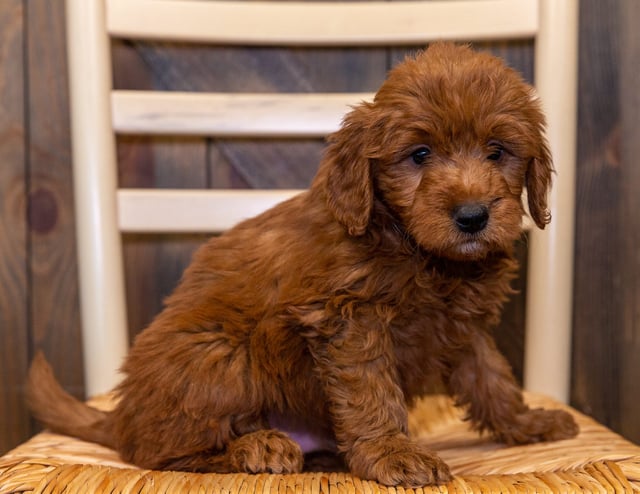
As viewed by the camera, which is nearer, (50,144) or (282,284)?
(282,284)

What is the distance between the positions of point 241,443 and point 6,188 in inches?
52.4

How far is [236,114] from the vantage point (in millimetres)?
2125

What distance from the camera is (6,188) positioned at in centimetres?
242

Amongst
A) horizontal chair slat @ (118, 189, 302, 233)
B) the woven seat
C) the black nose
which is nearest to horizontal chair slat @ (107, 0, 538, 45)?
horizontal chair slat @ (118, 189, 302, 233)

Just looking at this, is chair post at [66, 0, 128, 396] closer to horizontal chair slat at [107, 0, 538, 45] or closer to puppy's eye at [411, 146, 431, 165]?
horizontal chair slat at [107, 0, 538, 45]

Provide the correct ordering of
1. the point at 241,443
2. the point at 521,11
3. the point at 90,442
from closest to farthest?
the point at 241,443 < the point at 90,442 < the point at 521,11

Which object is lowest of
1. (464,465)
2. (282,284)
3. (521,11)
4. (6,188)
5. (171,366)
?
(464,465)

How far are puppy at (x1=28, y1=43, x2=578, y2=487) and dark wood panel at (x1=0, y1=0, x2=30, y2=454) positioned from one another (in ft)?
3.04

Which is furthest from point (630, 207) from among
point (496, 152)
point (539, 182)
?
point (496, 152)

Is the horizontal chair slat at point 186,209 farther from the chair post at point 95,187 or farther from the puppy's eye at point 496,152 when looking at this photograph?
the puppy's eye at point 496,152

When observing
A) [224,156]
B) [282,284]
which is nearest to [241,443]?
[282,284]

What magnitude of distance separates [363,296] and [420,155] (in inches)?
10.9

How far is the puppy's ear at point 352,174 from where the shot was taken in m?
1.46

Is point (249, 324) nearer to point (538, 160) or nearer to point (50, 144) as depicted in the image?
point (538, 160)
